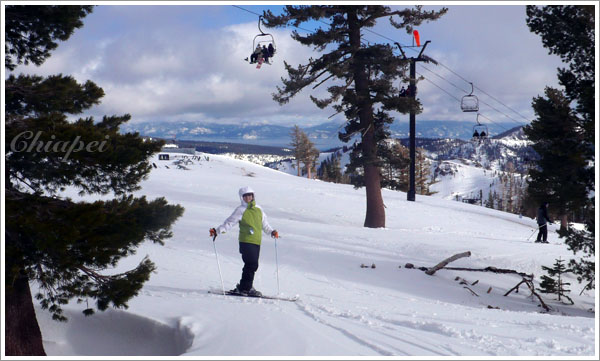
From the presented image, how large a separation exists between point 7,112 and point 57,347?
13.6 feet

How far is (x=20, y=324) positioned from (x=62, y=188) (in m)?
2.03

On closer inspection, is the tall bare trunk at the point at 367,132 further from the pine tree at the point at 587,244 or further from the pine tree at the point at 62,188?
the pine tree at the point at 62,188

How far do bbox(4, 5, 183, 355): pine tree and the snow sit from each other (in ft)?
4.59

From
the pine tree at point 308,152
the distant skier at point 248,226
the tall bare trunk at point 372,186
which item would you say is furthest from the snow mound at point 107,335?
the pine tree at point 308,152

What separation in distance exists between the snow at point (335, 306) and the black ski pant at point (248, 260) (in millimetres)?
570

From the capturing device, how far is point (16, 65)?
7.39 m

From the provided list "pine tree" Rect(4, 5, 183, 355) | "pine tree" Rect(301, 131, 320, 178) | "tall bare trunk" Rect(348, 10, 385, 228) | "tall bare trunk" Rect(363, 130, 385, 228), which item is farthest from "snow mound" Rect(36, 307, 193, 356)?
"pine tree" Rect(301, 131, 320, 178)

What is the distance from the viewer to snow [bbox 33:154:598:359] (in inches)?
239

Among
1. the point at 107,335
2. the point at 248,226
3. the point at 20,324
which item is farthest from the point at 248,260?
the point at 20,324

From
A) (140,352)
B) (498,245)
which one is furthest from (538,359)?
(498,245)

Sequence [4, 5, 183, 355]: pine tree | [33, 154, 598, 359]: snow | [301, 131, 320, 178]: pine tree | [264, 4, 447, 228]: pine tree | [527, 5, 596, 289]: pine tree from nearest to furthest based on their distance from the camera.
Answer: [4, 5, 183, 355]: pine tree
[33, 154, 598, 359]: snow
[527, 5, 596, 289]: pine tree
[264, 4, 447, 228]: pine tree
[301, 131, 320, 178]: pine tree

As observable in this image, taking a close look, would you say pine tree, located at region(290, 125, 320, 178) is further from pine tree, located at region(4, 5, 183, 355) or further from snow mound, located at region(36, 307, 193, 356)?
pine tree, located at region(4, 5, 183, 355)

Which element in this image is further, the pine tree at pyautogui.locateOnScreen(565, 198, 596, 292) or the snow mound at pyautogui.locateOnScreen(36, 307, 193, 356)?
the pine tree at pyautogui.locateOnScreen(565, 198, 596, 292)

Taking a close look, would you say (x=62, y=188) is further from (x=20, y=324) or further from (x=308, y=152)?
(x=308, y=152)
